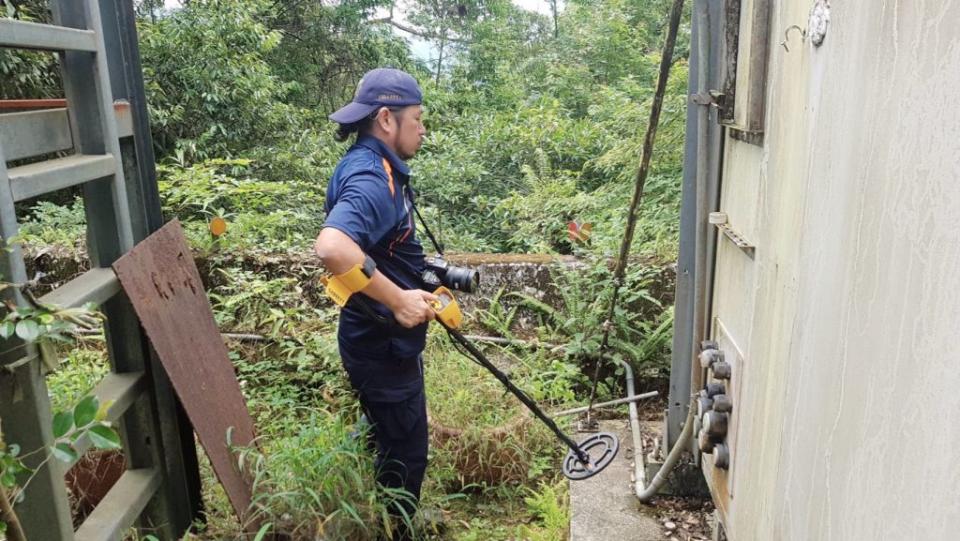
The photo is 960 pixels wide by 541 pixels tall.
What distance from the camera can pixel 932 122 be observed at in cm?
96

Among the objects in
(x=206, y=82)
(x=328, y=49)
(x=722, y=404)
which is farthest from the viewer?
(x=328, y=49)

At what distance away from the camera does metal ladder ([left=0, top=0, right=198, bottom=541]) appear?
1847mm

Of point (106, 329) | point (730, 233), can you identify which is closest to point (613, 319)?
point (730, 233)

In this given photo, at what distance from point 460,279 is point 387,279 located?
422 mm

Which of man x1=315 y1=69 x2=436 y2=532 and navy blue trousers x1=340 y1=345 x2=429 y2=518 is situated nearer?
man x1=315 y1=69 x2=436 y2=532

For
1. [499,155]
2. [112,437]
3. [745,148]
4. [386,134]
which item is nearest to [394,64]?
[499,155]

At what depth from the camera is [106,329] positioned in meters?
2.59

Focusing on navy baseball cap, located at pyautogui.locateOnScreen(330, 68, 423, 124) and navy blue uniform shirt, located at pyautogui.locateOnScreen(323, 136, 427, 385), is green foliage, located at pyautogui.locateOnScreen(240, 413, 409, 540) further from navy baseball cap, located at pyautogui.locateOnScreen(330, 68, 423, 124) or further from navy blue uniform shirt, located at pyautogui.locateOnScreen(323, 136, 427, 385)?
navy baseball cap, located at pyautogui.locateOnScreen(330, 68, 423, 124)

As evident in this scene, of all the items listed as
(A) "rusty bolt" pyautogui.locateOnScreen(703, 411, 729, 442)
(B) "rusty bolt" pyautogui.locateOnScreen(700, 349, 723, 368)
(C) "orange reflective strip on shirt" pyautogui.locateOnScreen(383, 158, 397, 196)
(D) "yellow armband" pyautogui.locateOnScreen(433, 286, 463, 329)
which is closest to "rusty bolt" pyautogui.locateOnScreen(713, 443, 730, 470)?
(A) "rusty bolt" pyautogui.locateOnScreen(703, 411, 729, 442)

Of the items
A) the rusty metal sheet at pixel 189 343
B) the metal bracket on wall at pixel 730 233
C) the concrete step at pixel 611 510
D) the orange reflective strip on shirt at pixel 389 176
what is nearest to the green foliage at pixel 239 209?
the rusty metal sheet at pixel 189 343

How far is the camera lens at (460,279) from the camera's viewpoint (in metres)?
3.10

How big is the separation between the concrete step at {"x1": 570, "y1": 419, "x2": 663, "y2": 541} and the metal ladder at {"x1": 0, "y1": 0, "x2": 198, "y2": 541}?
5.38ft

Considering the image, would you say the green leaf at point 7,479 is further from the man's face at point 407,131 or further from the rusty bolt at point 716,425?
the rusty bolt at point 716,425

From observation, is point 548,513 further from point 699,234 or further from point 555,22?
point 555,22
